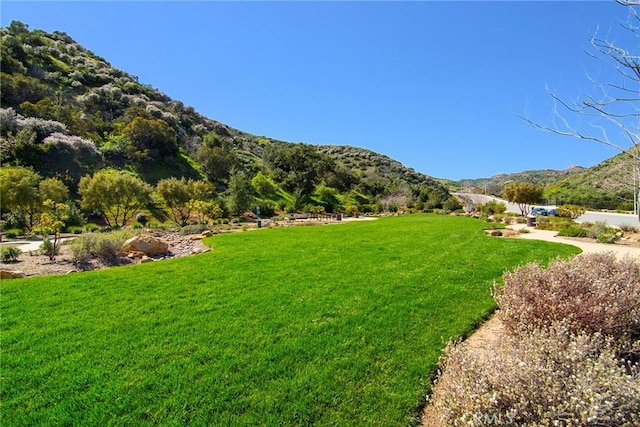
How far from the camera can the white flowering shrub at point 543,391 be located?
2.00 metres

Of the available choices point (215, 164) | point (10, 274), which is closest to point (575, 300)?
point (10, 274)

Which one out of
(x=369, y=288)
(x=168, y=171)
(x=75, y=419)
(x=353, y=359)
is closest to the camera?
(x=75, y=419)

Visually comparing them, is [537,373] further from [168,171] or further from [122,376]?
[168,171]

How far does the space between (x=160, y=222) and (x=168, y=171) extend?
405 inches

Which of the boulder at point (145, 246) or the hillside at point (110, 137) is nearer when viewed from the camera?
the boulder at point (145, 246)

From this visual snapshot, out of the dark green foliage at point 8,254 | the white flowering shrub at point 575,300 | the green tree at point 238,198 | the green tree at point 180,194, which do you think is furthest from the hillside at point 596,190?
the green tree at point 238,198

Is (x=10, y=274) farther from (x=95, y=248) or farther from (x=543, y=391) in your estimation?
(x=543, y=391)

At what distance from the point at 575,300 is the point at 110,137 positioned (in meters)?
38.8

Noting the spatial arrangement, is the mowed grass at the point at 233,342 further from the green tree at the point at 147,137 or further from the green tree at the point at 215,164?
the green tree at the point at 215,164

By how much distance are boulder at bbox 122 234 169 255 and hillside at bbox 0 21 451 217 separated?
17.1 metres

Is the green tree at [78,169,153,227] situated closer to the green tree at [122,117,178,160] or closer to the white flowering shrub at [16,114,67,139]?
the white flowering shrub at [16,114,67,139]

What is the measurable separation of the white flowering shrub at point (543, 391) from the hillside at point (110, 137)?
2870cm

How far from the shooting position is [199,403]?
2.96 meters

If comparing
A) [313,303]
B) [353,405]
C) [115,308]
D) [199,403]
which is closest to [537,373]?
[353,405]
